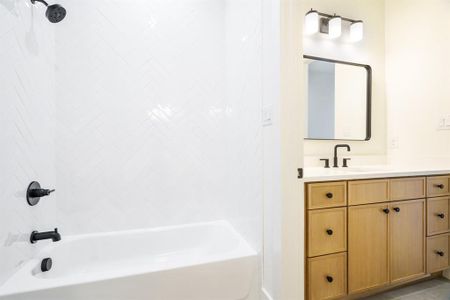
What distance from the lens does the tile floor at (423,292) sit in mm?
1633

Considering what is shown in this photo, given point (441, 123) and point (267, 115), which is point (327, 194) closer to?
point (267, 115)

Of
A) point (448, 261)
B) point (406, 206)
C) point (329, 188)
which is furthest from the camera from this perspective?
point (448, 261)

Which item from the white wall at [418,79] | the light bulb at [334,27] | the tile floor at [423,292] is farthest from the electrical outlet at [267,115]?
the white wall at [418,79]

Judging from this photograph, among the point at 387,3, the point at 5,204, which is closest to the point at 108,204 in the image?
the point at 5,204

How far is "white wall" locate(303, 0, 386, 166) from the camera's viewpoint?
2037 millimetres

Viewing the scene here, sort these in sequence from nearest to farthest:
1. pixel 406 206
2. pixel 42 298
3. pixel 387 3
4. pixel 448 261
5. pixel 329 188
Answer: pixel 42 298 → pixel 329 188 → pixel 406 206 → pixel 448 261 → pixel 387 3

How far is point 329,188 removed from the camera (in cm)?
134

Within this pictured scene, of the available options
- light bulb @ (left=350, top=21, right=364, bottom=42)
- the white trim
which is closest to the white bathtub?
the white trim

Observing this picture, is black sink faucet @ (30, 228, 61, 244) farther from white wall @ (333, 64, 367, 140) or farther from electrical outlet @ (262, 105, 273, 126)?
white wall @ (333, 64, 367, 140)

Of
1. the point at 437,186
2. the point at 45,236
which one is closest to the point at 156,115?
the point at 45,236

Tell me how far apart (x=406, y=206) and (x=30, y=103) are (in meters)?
2.63

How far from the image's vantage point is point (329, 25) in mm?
2035

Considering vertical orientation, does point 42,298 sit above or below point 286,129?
below

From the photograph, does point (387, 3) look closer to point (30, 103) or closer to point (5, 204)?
point (30, 103)
